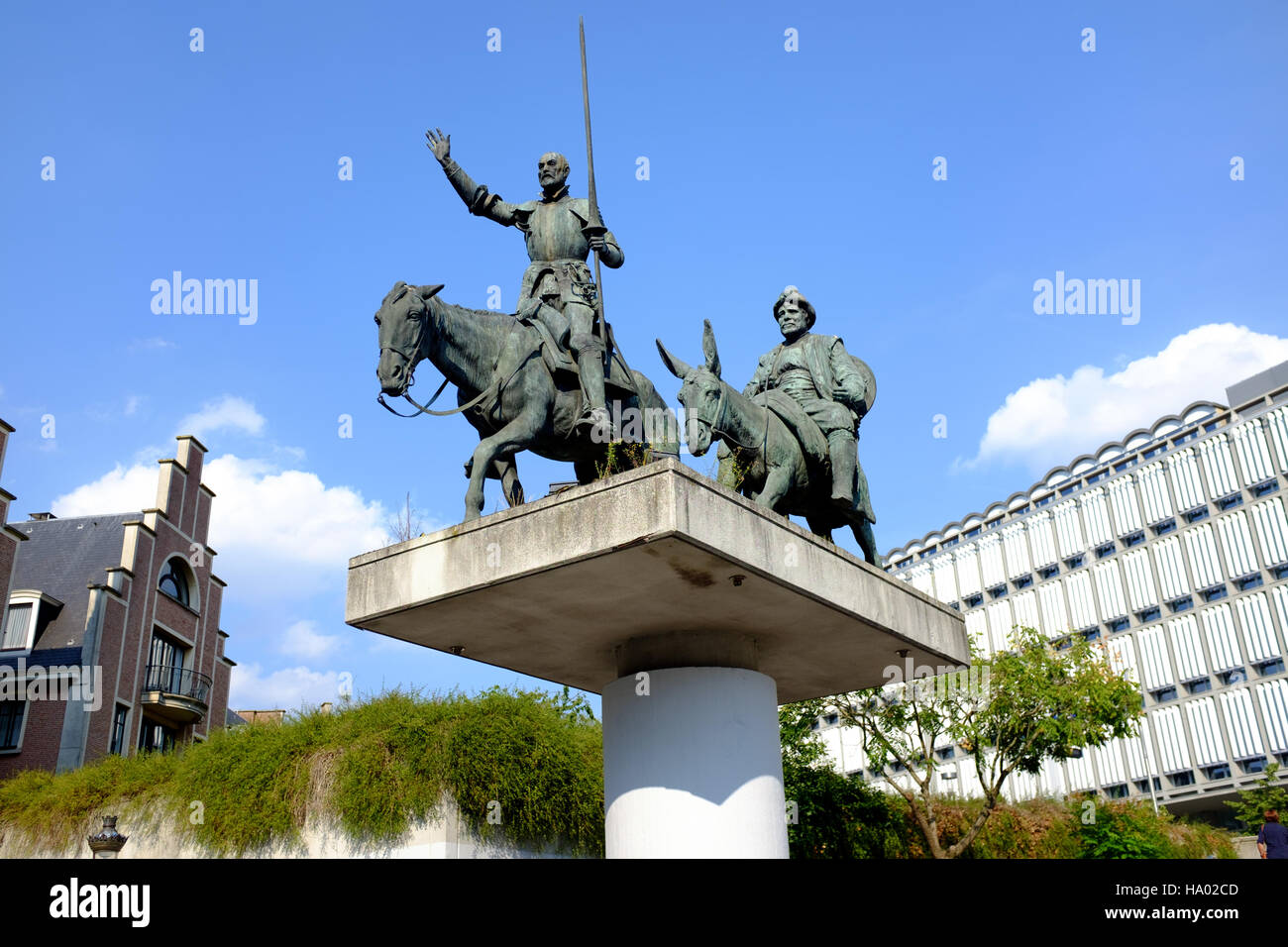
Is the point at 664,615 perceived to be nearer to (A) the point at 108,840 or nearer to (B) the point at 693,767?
(B) the point at 693,767

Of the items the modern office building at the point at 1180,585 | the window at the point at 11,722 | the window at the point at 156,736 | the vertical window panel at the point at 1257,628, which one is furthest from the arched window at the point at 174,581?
the vertical window panel at the point at 1257,628

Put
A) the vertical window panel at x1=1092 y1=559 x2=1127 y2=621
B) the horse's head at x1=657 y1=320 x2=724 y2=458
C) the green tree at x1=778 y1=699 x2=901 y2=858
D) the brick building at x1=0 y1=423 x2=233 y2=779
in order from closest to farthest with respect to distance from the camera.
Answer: the horse's head at x1=657 y1=320 x2=724 y2=458 < the green tree at x1=778 y1=699 x2=901 y2=858 < the brick building at x1=0 y1=423 x2=233 y2=779 < the vertical window panel at x1=1092 y1=559 x2=1127 y2=621

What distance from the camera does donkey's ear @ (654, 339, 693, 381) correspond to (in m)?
9.72

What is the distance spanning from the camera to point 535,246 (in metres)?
11.9

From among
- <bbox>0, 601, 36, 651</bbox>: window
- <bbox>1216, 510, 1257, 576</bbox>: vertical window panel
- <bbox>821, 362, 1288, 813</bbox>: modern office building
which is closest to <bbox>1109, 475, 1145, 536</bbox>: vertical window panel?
<bbox>821, 362, 1288, 813</bbox>: modern office building

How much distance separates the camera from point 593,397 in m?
10.5

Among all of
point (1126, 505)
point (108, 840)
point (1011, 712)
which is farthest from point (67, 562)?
point (1126, 505)

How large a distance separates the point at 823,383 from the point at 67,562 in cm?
3275

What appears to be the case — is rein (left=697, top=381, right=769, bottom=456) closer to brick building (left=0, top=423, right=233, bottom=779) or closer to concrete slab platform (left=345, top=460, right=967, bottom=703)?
concrete slab platform (left=345, top=460, right=967, bottom=703)

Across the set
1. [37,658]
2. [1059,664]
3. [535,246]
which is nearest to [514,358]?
[535,246]

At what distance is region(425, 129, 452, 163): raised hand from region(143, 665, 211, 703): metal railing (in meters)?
26.7

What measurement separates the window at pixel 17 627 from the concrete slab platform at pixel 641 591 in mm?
28948
